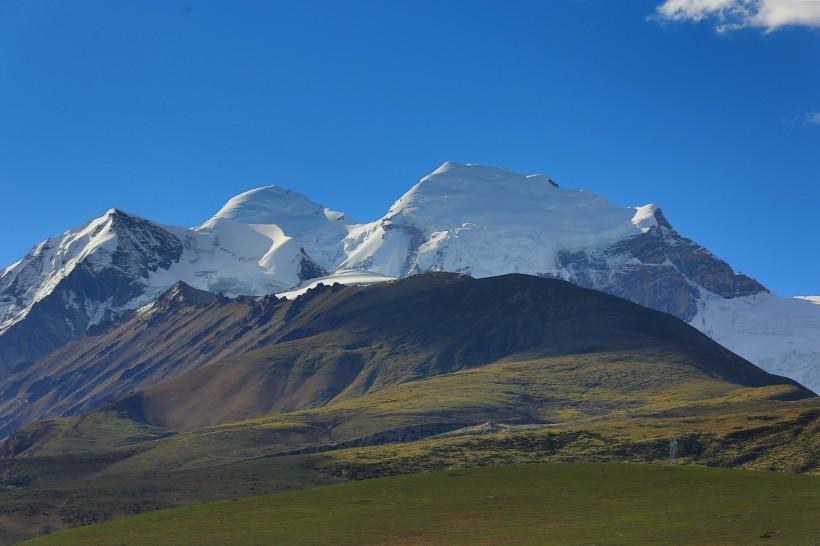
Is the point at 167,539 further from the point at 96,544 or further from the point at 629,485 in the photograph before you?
the point at 629,485

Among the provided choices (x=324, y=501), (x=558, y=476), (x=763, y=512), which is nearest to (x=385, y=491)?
(x=324, y=501)

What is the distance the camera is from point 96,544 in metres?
131

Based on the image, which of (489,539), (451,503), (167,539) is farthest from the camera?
(451,503)

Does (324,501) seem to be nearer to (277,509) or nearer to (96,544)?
(277,509)

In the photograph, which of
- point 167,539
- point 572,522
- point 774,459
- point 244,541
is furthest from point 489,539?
point 774,459

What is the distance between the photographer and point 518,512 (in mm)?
133750

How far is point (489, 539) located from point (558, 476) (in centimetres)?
3899

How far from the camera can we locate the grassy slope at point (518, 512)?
380 feet

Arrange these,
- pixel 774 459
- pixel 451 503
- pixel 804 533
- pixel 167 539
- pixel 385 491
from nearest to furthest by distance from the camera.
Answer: pixel 804 533 → pixel 167 539 → pixel 451 503 → pixel 385 491 → pixel 774 459

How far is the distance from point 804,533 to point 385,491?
56.6 meters

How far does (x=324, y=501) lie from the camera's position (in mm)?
149125

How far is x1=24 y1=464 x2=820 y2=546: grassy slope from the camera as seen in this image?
116 m

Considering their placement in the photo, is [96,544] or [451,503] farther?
[451,503]

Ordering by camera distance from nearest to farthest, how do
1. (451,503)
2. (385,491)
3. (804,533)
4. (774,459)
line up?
(804,533)
(451,503)
(385,491)
(774,459)
